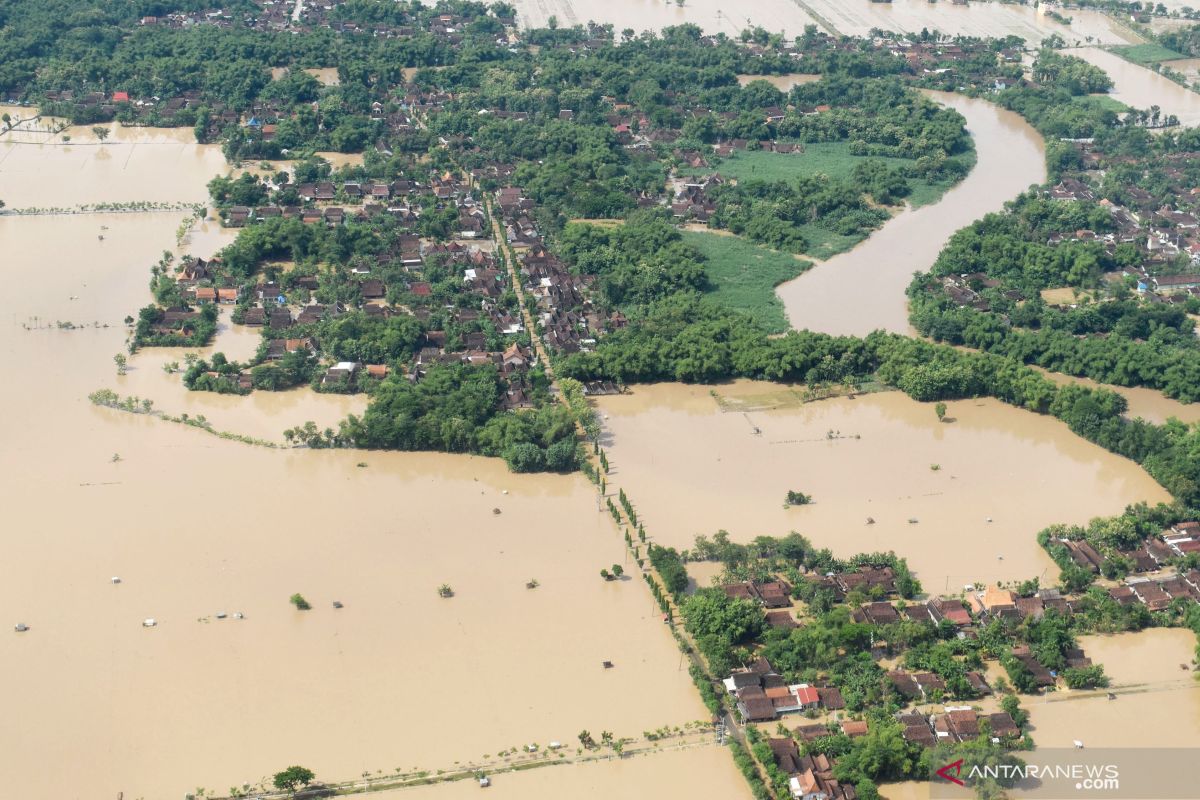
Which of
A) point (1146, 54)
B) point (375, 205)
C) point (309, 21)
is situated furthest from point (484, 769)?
point (1146, 54)

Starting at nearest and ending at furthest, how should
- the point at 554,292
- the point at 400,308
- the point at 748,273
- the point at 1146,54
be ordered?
the point at 400,308 → the point at 554,292 → the point at 748,273 → the point at 1146,54

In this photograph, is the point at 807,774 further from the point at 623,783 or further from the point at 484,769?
the point at 484,769

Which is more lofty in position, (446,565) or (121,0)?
(121,0)

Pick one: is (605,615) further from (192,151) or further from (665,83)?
(665,83)

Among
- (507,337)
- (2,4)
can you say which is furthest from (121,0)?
(507,337)

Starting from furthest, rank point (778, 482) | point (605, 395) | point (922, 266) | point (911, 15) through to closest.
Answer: point (911, 15) < point (922, 266) < point (605, 395) < point (778, 482)

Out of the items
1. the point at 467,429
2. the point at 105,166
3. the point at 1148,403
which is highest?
the point at 105,166

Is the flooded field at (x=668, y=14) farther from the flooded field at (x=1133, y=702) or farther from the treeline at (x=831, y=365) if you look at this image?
the flooded field at (x=1133, y=702)
